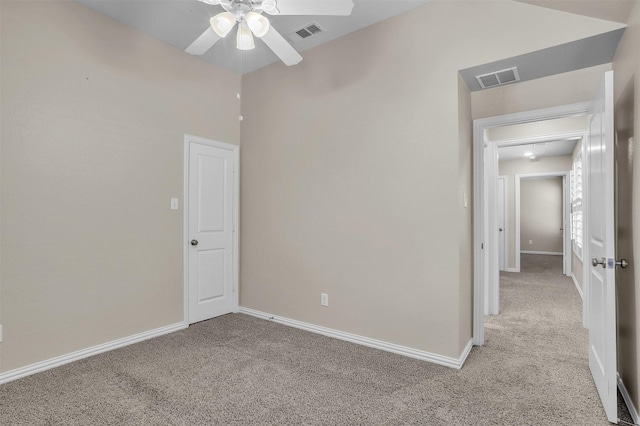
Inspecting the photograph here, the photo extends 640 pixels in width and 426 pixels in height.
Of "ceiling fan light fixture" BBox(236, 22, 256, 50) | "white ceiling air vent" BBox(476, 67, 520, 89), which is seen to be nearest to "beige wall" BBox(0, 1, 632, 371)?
"white ceiling air vent" BBox(476, 67, 520, 89)

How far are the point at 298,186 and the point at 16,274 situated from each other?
2.43 metres

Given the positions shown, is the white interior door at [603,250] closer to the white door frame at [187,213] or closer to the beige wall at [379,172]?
the beige wall at [379,172]

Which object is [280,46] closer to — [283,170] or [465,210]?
[283,170]

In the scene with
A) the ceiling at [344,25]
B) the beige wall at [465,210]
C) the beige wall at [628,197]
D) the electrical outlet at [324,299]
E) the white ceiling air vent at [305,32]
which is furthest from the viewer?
the electrical outlet at [324,299]

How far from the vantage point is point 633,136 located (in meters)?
1.98

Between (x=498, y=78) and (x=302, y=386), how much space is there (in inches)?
113

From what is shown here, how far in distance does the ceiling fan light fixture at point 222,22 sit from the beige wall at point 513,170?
7489mm

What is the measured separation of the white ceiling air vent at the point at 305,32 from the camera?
311 cm

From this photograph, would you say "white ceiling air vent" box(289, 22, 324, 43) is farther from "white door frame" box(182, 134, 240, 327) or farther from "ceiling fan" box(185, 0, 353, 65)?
"white door frame" box(182, 134, 240, 327)

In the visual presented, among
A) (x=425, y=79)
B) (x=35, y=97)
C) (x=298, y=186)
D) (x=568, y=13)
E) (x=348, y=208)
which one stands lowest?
(x=348, y=208)

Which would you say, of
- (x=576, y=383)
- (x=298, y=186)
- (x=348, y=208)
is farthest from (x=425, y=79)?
(x=576, y=383)

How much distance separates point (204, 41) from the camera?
239 cm

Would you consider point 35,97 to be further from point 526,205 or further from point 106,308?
point 526,205

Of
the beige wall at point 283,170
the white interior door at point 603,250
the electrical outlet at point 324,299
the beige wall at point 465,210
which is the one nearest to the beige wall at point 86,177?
the beige wall at point 283,170
